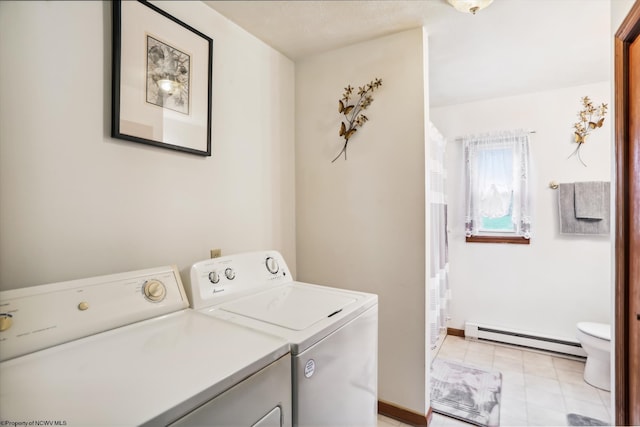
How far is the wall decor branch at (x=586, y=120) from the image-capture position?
2402 mm

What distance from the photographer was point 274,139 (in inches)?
75.6

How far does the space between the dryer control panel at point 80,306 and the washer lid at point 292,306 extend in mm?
240

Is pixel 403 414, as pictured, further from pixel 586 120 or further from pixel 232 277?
pixel 586 120

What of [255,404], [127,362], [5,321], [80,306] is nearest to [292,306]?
[255,404]

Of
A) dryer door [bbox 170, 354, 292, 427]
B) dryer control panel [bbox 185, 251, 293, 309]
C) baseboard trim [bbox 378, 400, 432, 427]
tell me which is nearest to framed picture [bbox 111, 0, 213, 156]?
dryer control panel [bbox 185, 251, 293, 309]

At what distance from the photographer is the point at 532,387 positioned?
205 centimetres

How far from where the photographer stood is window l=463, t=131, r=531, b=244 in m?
2.66

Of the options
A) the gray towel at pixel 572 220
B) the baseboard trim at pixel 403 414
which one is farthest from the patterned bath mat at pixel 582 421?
the gray towel at pixel 572 220

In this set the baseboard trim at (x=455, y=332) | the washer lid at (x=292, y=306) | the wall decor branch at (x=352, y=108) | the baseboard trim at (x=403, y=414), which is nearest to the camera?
the washer lid at (x=292, y=306)

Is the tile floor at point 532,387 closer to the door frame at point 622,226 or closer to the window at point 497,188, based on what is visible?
the door frame at point 622,226

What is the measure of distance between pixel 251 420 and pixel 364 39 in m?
1.96

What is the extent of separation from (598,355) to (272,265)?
2.30 meters

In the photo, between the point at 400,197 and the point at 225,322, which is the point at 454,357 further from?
the point at 225,322

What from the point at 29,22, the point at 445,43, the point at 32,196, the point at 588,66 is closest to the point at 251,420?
the point at 32,196
